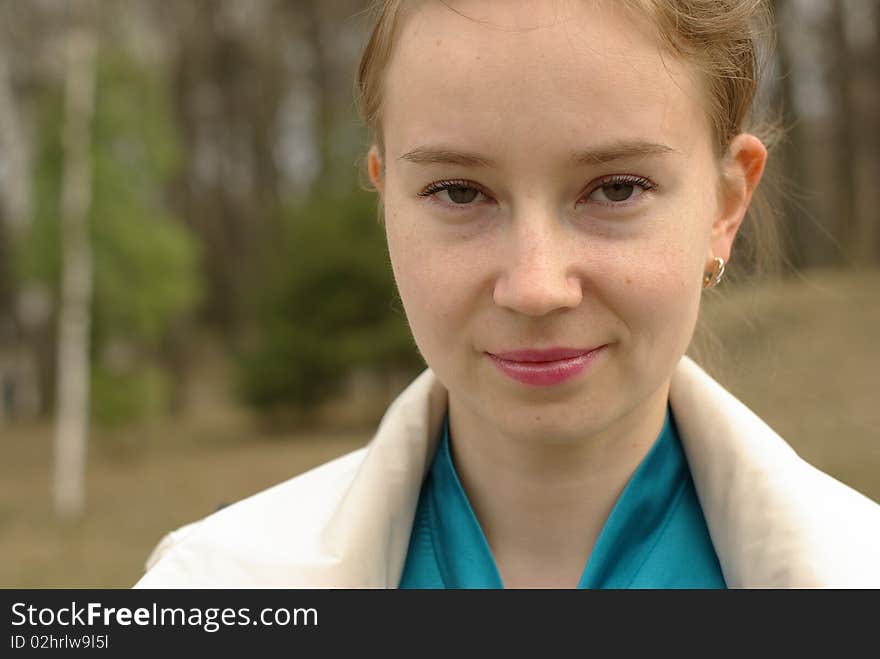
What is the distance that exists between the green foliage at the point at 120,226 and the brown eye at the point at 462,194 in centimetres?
1194

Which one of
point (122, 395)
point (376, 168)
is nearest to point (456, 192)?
point (376, 168)

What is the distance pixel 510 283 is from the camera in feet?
4.15

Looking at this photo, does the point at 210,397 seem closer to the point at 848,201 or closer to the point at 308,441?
the point at 308,441

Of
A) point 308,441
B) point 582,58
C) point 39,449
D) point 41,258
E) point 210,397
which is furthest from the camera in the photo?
point 210,397

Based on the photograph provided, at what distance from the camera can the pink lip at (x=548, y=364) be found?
1313 mm

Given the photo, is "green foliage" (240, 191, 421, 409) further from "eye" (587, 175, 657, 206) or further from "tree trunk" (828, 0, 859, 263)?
"eye" (587, 175, 657, 206)

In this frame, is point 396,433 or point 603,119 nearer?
point 603,119

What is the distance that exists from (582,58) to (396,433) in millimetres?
644

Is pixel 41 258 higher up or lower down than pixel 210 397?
lower down

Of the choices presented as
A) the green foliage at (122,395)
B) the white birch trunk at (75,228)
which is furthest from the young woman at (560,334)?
the green foliage at (122,395)

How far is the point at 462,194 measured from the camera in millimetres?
1353

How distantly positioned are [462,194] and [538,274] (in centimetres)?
17
